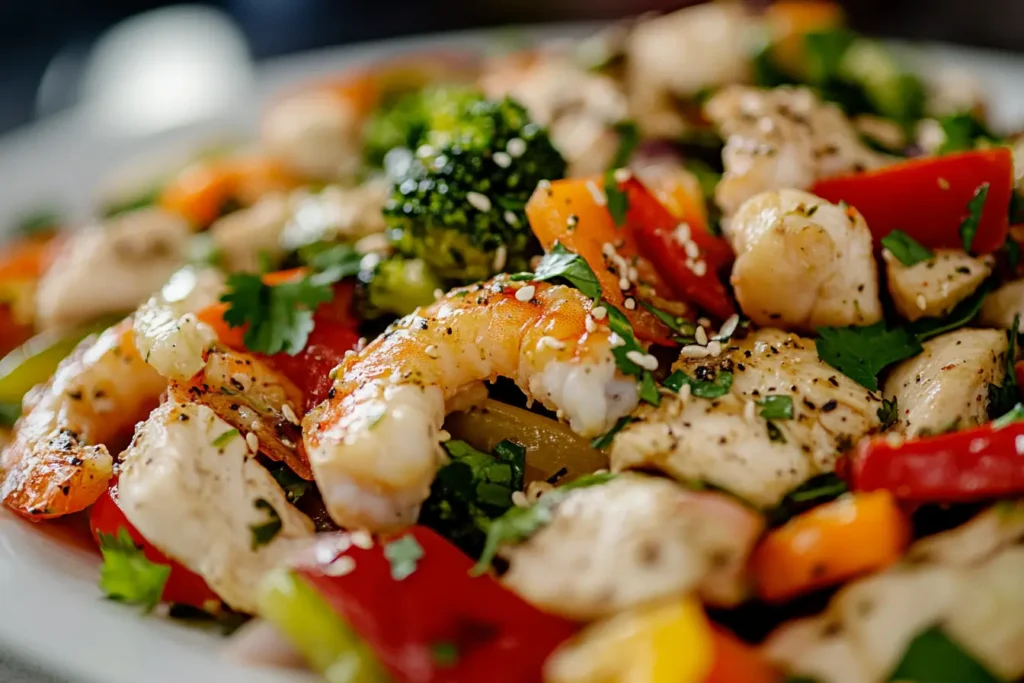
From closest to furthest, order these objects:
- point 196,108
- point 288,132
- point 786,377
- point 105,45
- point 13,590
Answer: point 13,590 < point 786,377 < point 288,132 < point 196,108 < point 105,45

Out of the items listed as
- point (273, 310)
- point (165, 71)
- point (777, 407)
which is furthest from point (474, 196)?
point (165, 71)

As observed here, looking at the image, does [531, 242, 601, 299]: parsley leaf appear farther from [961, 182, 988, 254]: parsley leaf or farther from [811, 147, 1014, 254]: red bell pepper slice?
[961, 182, 988, 254]: parsley leaf

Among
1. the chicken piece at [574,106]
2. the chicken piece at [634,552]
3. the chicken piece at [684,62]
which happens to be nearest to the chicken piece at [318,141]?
the chicken piece at [574,106]

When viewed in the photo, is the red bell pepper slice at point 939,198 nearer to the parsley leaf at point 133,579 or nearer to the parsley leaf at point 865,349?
the parsley leaf at point 865,349

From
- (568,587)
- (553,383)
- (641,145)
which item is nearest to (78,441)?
(553,383)

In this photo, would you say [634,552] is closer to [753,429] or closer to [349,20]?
[753,429]

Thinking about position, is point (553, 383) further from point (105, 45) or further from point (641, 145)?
point (105, 45)
